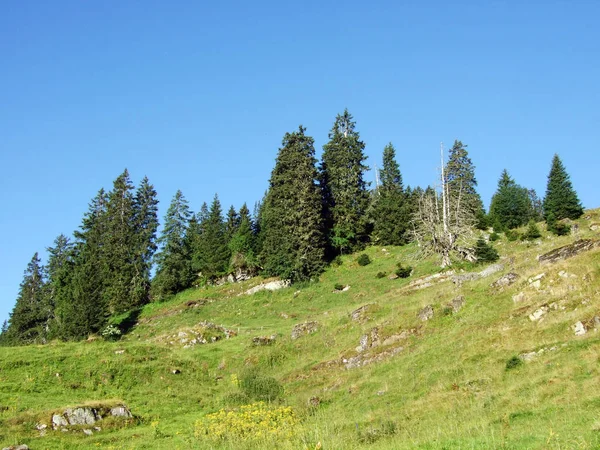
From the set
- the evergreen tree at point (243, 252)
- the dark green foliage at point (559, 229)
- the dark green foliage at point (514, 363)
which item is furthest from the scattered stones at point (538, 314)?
the evergreen tree at point (243, 252)

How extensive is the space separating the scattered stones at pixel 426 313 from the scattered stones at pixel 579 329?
8.96 meters

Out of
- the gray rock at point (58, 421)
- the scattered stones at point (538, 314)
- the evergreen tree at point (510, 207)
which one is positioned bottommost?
the gray rock at point (58, 421)

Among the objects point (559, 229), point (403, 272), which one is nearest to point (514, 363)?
point (403, 272)

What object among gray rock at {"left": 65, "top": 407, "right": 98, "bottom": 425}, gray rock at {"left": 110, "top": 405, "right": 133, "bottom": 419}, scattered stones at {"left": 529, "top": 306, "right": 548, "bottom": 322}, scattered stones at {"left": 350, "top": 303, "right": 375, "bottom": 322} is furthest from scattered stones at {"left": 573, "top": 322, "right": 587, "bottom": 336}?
gray rock at {"left": 65, "top": 407, "right": 98, "bottom": 425}

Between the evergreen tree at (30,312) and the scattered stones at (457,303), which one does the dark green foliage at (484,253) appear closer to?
the scattered stones at (457,303)

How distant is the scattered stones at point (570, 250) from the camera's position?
2591cm

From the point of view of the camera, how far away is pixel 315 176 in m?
70.9

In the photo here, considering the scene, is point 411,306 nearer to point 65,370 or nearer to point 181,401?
point 181,401

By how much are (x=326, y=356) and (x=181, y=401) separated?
28.3 feet

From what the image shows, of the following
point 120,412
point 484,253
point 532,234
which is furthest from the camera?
point 532,234

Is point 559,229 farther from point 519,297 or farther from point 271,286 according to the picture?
point 271,286

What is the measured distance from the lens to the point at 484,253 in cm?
4522

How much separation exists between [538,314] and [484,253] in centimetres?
2505

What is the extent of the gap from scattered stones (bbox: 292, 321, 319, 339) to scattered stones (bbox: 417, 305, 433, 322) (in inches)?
360
